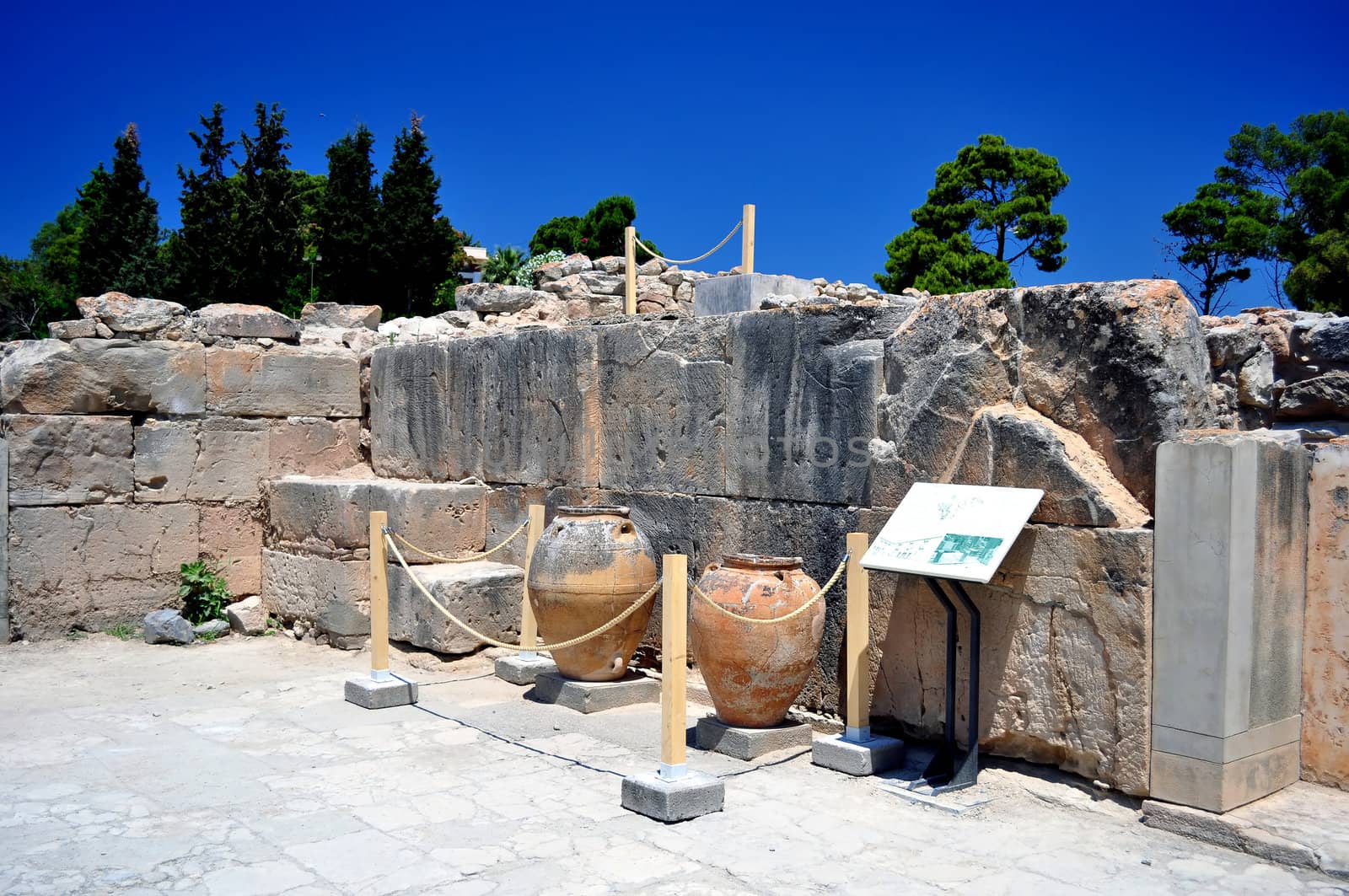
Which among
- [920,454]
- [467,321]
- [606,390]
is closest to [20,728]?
[606,390]

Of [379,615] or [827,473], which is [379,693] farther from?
[827,473]

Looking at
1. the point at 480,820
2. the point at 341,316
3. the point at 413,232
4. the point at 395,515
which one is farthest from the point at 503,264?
the point at 480,820

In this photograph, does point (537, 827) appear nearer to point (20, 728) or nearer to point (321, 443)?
point (20, 728)

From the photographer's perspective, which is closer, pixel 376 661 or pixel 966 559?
pixel 966 559

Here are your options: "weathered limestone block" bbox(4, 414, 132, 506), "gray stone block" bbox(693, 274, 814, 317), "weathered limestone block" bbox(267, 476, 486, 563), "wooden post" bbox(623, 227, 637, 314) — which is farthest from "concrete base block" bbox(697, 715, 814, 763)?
"wooden post" bbox(623, 227, 637, 314)

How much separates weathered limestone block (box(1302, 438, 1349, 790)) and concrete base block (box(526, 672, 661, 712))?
10.8ft

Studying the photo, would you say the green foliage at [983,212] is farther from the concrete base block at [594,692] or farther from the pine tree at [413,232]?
the concrete base block at [594,692]

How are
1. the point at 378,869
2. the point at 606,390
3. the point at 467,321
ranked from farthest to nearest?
the point at 467,321
the point at 606,390
the point at 378,869

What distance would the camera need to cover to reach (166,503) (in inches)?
341

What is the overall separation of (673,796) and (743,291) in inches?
248

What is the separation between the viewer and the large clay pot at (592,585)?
20.3 ft

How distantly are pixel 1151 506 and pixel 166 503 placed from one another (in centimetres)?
722

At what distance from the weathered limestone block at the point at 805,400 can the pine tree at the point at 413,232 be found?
28.7 m

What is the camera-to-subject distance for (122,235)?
2945 cm
